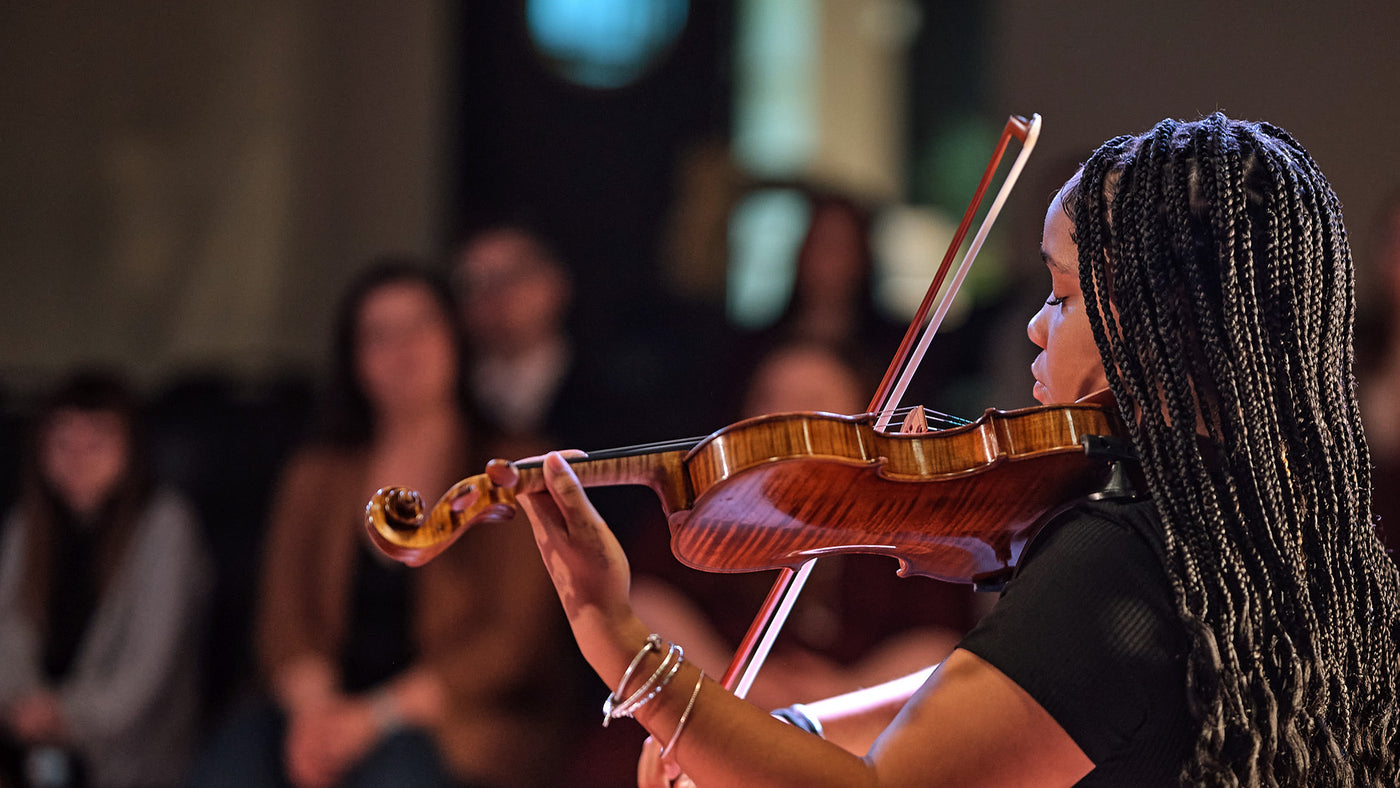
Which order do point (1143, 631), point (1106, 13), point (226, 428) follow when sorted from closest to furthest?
point (1143, 631) → point (226, 428) → point (1106, 13)

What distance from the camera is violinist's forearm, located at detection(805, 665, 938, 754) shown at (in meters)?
1.13

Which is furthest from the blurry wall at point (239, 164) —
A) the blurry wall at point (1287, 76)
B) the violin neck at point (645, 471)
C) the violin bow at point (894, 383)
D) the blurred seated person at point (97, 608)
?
the violin neck at point (645, 471)

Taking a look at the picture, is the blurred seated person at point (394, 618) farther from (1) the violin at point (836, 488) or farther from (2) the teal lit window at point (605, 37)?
(2) the teal lit window at point (605, 37)

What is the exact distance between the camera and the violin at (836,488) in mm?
896

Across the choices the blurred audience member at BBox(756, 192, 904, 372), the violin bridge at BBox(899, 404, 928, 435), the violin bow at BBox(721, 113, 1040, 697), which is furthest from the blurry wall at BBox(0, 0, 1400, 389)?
the violin bridge at BBox(899, 404, 928, 435)

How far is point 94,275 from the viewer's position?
4.24 metres

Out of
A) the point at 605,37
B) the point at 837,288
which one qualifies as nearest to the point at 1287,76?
the point at 837,288

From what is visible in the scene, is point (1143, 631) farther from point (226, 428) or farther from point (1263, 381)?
point (226, 428)

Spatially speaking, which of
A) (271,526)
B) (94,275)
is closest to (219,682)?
(271,526)

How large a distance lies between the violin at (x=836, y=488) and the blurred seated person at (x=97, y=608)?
209cm

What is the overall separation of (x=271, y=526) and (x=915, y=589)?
4.02 ft

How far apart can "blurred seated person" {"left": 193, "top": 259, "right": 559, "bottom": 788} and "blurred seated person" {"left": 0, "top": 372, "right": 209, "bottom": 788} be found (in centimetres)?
36

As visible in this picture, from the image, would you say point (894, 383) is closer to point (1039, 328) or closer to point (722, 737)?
point (1039, 328)

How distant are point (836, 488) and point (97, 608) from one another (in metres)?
2.29
